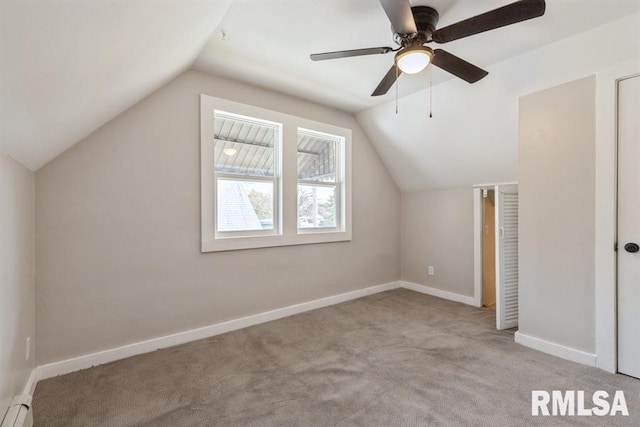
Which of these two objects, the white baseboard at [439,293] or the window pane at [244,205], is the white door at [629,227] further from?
the window pane at [244,205]

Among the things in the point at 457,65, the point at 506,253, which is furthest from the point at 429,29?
the point at 506,253

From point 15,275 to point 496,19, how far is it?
3.04m

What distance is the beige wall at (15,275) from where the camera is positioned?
146 centimetres

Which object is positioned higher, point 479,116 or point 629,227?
point 479,116

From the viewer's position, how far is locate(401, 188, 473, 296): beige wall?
3797 mm

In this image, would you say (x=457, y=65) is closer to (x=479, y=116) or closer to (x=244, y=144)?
(x=479, y=116)

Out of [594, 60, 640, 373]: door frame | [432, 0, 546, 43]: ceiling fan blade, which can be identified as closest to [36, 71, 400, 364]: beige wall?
[432, 0, 546, 43]: ceiling fan blade

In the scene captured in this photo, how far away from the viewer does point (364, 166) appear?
4129 millimetres

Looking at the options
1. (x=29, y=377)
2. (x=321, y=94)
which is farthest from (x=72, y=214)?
(x=321, y=94)

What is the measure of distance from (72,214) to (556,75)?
3.99m

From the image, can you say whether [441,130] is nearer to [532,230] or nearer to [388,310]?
[532,230]

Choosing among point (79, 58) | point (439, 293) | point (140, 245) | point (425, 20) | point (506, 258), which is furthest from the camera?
point (439, 293)

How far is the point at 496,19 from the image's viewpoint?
1.53 m

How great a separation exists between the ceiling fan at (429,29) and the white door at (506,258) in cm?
141
